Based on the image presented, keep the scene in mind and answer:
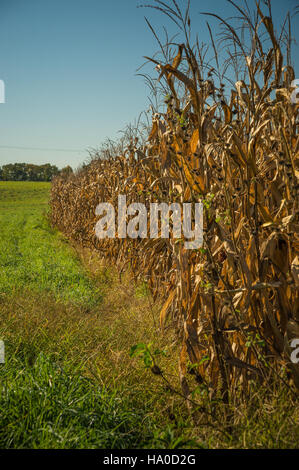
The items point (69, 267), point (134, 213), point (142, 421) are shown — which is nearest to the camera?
point (142, 421)

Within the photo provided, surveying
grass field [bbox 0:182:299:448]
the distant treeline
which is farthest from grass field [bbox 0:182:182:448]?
the distant treeline

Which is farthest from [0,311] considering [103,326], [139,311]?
[139,311]

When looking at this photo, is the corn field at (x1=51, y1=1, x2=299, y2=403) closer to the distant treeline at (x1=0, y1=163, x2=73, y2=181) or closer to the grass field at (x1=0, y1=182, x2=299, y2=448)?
the grass field at (x1=0, y1=182, x2=299, y2=448)

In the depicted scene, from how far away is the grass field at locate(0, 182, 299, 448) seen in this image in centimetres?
165

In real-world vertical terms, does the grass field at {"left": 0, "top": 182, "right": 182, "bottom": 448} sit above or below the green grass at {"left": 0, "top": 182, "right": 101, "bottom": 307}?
below

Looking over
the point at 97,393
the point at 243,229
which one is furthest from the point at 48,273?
the point at 243,229

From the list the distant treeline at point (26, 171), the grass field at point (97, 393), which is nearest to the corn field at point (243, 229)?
the grass field at point (97, 393)

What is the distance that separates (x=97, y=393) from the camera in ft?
6.63

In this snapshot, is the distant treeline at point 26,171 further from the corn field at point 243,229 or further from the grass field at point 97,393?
the corn field at point 243,229

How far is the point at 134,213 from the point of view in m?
4.55

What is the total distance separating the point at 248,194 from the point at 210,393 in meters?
1.02

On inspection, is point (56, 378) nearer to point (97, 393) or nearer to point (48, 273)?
point (97, 393)
